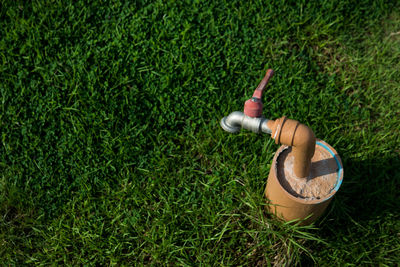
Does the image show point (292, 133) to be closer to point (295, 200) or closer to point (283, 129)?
point (283, 129)

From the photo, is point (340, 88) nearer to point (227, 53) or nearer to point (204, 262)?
point (227, 53)

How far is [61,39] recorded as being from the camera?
3445 mm

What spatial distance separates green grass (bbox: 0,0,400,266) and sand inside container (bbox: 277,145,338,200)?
1.18 ft

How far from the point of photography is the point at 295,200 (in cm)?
223

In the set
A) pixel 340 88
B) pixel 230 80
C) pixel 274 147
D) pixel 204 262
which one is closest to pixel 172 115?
pixel 230 80

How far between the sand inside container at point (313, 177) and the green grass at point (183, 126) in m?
0.36

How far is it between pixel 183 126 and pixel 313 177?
49.5 inches

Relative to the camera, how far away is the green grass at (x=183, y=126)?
107 inches

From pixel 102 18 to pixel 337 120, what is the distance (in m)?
2.34

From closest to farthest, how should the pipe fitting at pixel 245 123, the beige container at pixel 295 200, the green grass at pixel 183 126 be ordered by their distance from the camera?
the pipe fitting at pixel 245 123
the beige container at pixel 295 200
the green grass at pixel 183 126

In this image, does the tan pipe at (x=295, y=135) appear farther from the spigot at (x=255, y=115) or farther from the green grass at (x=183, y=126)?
the green grass at (x=183, y=126)

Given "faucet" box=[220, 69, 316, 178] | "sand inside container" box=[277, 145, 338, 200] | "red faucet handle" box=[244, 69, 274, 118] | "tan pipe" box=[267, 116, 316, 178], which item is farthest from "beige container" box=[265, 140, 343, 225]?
"red faucet handle" box=[244, 69, 274, 118]

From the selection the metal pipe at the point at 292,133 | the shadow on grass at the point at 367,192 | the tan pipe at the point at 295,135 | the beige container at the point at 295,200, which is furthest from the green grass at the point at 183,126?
the tan pipe at the point at 295,135

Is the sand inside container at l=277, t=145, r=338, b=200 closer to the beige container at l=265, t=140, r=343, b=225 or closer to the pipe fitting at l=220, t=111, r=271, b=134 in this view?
the beige container at l=265, t=140, r=343, b=225
